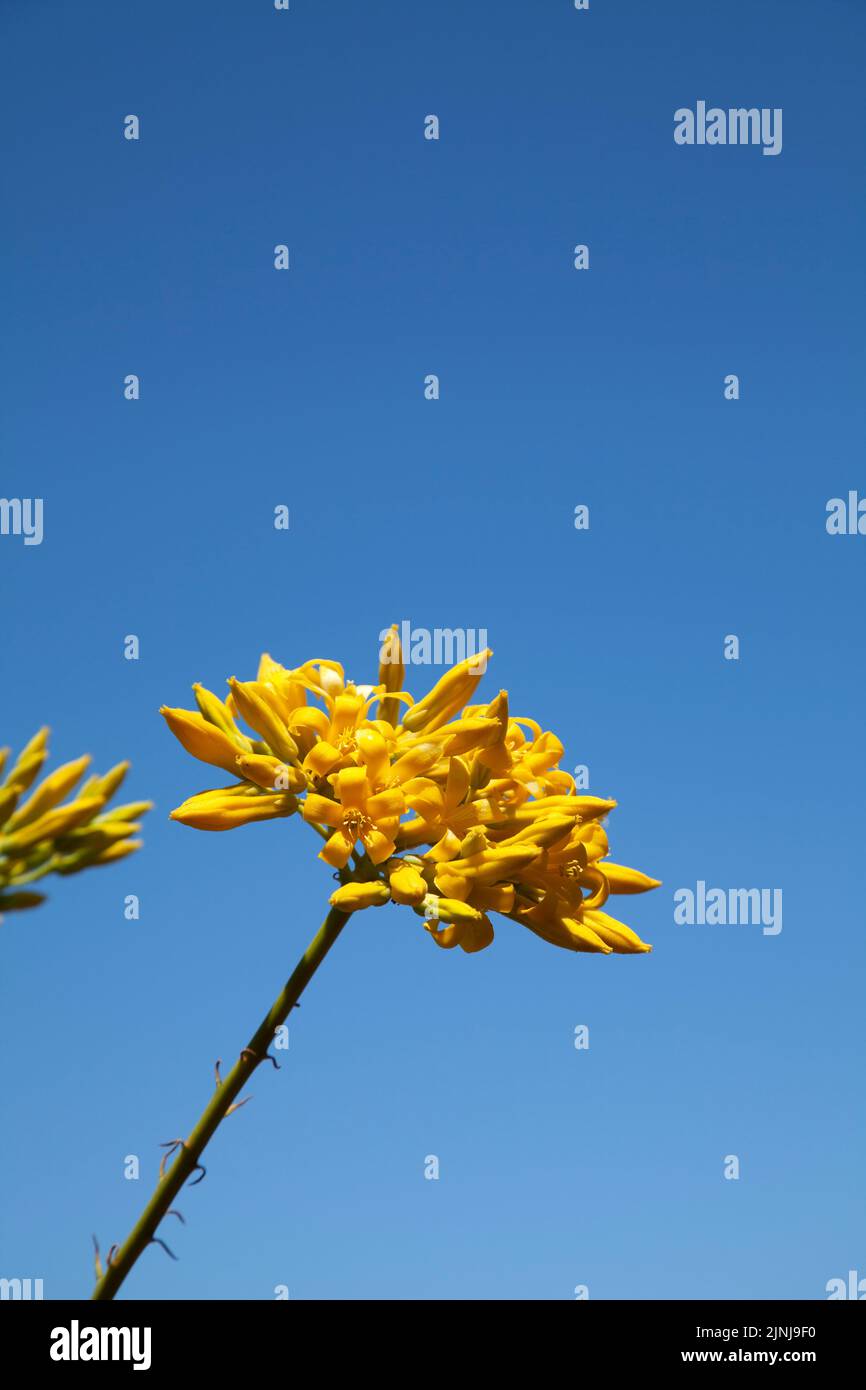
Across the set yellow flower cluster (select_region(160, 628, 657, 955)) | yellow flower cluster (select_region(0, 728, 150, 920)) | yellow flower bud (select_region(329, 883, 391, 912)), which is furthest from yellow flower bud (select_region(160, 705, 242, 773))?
yellow flower cluster (select_region(0, 728, 150, 920))

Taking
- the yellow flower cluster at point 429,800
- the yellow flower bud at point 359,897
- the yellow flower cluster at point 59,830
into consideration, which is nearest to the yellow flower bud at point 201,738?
the yellow flower cluster at point 429,800

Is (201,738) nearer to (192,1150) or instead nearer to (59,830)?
(192,1150)

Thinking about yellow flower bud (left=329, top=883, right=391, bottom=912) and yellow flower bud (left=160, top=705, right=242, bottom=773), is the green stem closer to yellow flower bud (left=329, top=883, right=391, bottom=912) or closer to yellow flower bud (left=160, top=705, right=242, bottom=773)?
yellow flower bud (left=329, top=883, right=391, bottom=912)

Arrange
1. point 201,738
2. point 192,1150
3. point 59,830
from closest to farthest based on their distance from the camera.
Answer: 1. point 59,830
2. point 192,1150
3. point 201,738

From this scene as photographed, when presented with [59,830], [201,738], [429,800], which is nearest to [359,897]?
[429,800]
